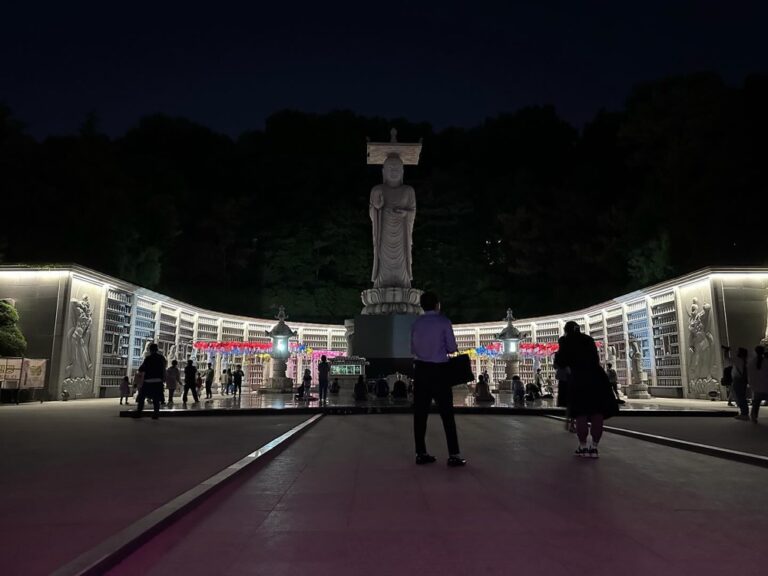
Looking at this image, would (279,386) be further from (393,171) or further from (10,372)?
(393,171)

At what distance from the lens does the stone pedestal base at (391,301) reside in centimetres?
1609

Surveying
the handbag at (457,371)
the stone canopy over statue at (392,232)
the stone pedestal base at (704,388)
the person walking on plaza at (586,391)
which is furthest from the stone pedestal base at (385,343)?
the handbag at (457,371)

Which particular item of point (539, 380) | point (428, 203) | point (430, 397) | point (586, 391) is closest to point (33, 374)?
point (430, 397)

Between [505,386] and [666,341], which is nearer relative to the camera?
[666,341]

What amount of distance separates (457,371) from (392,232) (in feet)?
43.5

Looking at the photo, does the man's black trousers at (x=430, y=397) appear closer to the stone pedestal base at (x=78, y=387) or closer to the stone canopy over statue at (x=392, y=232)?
the stone canopy over statue at (x=392, y=232)

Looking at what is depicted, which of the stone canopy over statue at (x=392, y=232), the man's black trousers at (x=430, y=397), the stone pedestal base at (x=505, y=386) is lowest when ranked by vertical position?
the stone pedestal base at (x=505, y=386)

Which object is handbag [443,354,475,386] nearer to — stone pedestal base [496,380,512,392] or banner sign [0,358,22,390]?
banner sign [0,358,22,390]

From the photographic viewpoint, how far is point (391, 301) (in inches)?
642

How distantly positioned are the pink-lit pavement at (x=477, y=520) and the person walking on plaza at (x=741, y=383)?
491cm

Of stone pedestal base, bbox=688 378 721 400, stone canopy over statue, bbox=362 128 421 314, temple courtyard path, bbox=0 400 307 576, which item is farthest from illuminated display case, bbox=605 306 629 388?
temple courtyard path, bbox=0 400 307 576

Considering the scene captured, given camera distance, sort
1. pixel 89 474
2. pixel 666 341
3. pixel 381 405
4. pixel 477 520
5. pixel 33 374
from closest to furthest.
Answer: pixel 477 520
pixel 89 474
pixel 381 405
pixel 33 374
pixel 666 341

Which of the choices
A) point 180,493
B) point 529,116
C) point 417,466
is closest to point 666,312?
point 417,466

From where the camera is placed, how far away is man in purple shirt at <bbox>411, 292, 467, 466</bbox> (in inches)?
165
